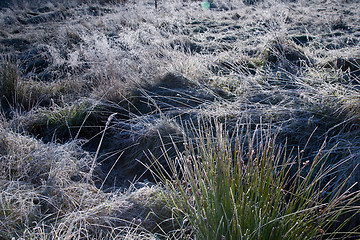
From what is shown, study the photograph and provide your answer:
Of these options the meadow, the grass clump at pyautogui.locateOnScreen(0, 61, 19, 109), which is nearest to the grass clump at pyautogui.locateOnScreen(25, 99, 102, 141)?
the meadow

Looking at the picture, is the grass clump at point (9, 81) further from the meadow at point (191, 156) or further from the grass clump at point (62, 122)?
the grass clump at point (62, 122)

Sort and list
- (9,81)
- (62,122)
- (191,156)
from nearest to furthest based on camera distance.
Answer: (191,156) → (62,122) → (9,81)

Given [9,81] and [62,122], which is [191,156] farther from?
[9,81]

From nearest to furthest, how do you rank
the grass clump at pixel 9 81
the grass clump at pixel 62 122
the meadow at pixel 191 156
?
the meadow at pixel 191 156 → the grass clump at pixel 62 122 → the grass clump at pixel 9 81

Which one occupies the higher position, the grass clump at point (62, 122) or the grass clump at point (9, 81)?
the grass clump at point (9, 81)

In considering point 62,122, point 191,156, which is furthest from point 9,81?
point 191,156

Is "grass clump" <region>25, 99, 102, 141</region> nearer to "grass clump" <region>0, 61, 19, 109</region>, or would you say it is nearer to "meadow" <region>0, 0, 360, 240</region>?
"meadow" <region>0, 0, 360, 240</region>

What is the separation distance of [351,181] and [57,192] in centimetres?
200

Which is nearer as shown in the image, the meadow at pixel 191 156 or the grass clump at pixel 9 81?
the meadow at pixel 191 156

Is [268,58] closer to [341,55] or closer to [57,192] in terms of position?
[341,55]

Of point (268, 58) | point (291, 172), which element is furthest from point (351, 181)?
point (268, 58)

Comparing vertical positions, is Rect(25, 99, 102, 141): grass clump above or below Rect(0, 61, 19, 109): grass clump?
below

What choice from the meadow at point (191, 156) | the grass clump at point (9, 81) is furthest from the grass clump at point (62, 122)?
the grass clump at point (9, 81)

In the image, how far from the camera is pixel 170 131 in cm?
293
